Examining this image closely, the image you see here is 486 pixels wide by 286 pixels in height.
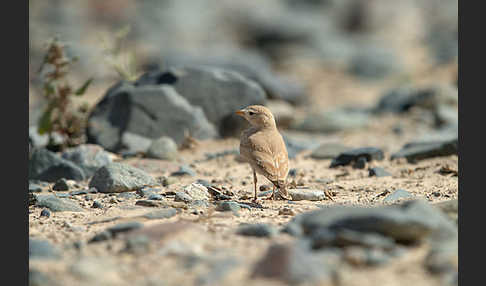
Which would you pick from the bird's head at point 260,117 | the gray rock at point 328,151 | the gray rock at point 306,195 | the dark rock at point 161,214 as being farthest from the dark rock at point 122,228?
the gray rock at point 328,151

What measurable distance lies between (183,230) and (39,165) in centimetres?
369

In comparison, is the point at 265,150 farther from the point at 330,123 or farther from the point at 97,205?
the point at 330,123

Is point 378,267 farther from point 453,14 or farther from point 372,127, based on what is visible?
point 453,14

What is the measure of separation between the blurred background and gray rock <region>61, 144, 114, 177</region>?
77 centimetres

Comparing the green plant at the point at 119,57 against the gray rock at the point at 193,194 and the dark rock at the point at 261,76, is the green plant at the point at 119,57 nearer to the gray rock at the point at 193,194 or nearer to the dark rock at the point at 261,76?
the dark rock at the point at 261,76

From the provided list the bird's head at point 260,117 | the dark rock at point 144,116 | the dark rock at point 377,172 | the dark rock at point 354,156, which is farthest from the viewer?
the dark rock at point 144,116

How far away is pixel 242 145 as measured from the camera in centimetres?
604

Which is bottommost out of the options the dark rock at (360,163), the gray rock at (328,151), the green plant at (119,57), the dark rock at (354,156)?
the dark rock at (360,163)

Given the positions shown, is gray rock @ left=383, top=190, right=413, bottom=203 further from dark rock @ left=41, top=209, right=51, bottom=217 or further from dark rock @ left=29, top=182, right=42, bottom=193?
dark rock @ left=29, top=182, right=42, bottom=193

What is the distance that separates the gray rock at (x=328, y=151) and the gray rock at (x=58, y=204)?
3739 mm

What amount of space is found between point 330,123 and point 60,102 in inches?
180

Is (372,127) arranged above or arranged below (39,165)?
above

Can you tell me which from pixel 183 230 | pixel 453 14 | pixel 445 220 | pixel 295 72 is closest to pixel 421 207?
pixel 445 220

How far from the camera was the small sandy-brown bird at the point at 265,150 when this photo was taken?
546cm
